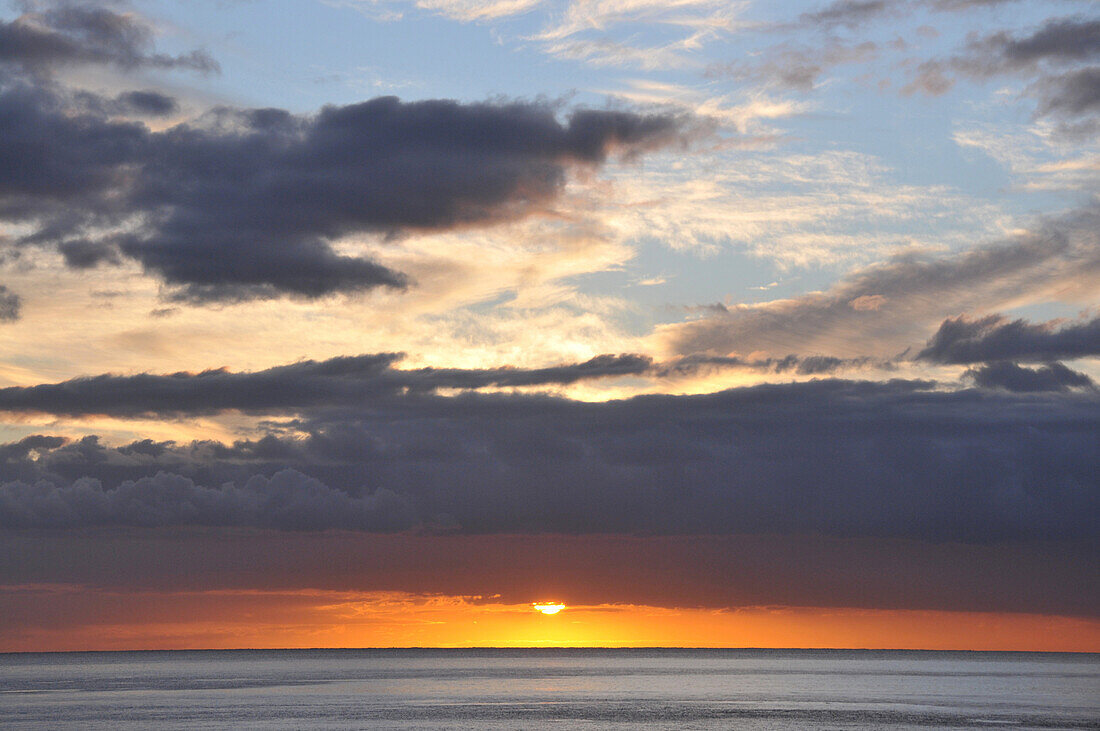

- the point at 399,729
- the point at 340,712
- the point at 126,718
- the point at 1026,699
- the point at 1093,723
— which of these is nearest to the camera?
the point at 399,729

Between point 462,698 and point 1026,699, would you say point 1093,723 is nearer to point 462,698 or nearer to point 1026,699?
point 1026,699

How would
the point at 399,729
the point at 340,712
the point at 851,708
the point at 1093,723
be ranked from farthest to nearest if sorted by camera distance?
the point at 851,708 < the point at 340,712 < the point at 1093,723 < the point at 399,729

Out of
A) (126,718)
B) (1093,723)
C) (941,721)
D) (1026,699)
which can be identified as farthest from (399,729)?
(1026,699)

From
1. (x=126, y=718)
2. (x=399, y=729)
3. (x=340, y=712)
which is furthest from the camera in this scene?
(x=340, y=712)

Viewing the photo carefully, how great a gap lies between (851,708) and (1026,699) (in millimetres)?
47628

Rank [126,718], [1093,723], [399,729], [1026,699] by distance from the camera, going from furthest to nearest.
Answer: [1026,699], [126,718], [1093,723], [399,729]


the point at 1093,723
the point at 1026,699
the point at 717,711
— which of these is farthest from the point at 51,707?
the point at 1026,699

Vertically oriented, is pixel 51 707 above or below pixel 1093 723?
above

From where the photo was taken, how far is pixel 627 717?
14750 cm

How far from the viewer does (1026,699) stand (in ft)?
633

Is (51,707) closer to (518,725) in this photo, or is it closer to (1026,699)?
(518,725)

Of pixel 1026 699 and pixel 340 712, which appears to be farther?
pixel 1026 699

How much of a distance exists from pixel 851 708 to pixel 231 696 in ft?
351

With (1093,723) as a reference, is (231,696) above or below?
above
